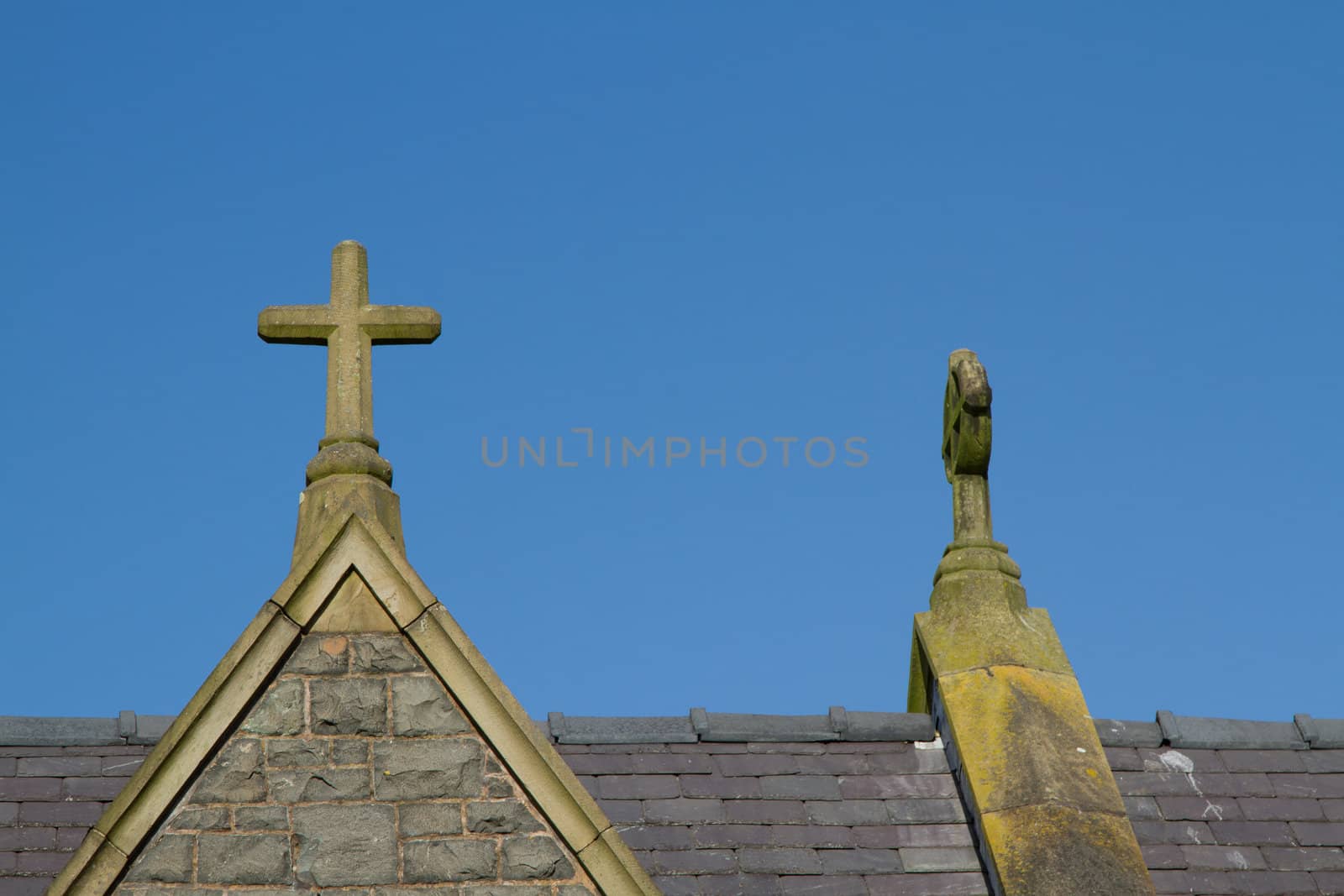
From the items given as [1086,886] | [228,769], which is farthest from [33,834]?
[1086,886]

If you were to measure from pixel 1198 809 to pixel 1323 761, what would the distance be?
1.00 meters

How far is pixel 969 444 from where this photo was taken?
9.52 metres

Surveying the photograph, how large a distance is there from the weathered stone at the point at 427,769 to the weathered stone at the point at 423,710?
4 centimetres

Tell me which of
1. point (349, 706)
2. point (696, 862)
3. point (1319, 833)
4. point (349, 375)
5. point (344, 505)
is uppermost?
point (349, 375)

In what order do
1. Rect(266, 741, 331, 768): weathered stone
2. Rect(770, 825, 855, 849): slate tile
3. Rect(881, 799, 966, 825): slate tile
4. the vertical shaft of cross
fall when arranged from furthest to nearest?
Rect(881, 799, 966, 825): slate tile → Rect(770, 825, 855, 849): slate tile → the vertical shaft of cross → Rect(266, 741, 331, 768): weathered stone

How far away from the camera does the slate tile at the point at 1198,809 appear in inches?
368

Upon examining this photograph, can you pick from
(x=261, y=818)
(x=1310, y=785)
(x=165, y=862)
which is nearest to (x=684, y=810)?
(x=261, y=818)

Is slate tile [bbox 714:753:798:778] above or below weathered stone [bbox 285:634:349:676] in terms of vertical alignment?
above

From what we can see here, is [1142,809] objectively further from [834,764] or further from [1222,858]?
[834,764]

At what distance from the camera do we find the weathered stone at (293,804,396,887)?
22.3 feet

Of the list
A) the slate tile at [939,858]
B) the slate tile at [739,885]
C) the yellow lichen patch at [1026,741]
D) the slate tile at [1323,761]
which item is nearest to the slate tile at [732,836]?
the slate tile at [739,885]

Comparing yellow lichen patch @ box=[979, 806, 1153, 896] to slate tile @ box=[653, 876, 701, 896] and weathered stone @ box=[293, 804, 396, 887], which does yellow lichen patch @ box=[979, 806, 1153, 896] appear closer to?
slate tile @ box=[653, 876, 701, 896]

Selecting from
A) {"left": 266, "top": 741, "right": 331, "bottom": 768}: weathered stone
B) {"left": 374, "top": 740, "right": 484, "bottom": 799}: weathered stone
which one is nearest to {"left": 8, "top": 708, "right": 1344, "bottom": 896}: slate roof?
{"left": 374, "top": 740, "right": 484, "bottom": 799}: weathered stone

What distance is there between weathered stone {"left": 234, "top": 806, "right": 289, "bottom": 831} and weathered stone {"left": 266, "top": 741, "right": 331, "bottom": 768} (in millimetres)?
163
